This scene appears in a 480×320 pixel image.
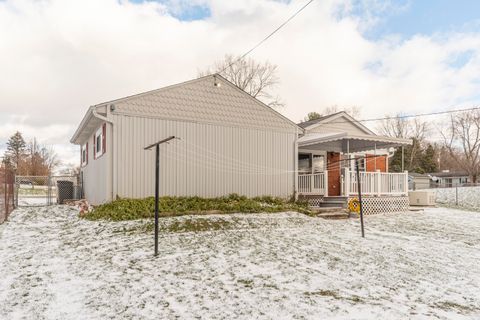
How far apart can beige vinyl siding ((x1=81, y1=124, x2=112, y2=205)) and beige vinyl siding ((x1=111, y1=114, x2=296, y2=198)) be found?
0.77ft

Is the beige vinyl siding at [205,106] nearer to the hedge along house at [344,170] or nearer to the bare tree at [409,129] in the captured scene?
the hedge along house at [344,170]

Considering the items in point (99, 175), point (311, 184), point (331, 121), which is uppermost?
point (331, 121)

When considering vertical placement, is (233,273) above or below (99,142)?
below

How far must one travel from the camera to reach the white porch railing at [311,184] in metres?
14.4

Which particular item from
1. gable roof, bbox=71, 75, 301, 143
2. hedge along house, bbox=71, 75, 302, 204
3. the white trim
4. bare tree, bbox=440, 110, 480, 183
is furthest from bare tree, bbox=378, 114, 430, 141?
gable roof, bbox=71, 75, 301, 143

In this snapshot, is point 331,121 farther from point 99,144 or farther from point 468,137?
point 468,137

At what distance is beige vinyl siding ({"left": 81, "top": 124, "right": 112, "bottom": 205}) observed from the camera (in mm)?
10469

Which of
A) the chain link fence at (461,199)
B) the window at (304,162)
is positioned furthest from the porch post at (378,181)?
the chain link fence at (461,199)

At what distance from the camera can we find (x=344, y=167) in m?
15.4

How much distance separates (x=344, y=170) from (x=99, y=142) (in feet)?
32.3

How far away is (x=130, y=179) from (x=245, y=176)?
427cm

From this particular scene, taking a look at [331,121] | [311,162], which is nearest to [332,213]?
[311,162]

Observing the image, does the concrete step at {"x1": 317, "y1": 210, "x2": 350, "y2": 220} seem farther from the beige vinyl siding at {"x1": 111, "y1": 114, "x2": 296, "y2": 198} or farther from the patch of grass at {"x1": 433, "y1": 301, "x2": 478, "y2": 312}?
the patch of grass at {"x1": 433, "y1": 301, "x2": 478, "y2": 312}

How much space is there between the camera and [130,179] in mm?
10711
